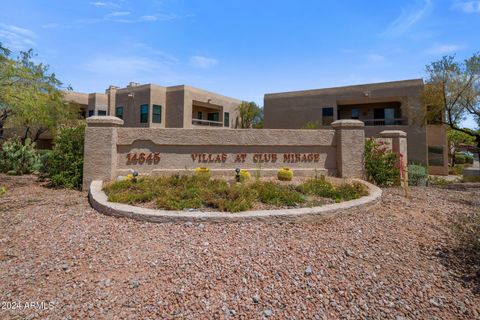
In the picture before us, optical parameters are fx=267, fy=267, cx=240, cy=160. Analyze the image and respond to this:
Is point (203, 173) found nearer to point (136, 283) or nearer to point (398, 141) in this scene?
point (136, 283)

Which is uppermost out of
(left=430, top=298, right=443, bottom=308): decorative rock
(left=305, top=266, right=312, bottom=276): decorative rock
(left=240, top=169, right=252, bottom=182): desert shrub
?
(left=240, top=169, right=252, bottom=182): desert shrub

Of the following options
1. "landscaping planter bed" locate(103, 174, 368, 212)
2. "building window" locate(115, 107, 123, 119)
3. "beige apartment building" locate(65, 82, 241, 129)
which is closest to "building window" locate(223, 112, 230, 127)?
"beige apartment building" locate(65, 82, 241, 129)

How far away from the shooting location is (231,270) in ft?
12.4

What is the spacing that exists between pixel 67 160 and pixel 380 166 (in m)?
11.2

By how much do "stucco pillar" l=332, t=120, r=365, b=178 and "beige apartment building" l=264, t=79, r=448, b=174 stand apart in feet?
43.3

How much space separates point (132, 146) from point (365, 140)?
345 inches

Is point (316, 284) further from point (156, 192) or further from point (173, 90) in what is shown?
point (173, 90)

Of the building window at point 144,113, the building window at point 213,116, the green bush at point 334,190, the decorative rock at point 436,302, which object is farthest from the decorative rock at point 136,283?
the building window at point 213,116

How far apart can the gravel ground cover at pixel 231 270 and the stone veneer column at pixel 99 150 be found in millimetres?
2919

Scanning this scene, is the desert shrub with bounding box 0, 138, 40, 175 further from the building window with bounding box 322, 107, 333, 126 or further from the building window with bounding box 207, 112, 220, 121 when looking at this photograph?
the building window with bounding box 322, 107, 333, 126

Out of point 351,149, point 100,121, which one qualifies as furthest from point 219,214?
point 351,149

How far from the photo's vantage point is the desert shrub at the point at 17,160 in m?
12.9

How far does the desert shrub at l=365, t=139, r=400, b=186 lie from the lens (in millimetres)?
10062

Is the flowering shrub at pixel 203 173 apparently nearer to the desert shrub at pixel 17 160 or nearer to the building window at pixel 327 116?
the desert shrub at pixel 17 160
